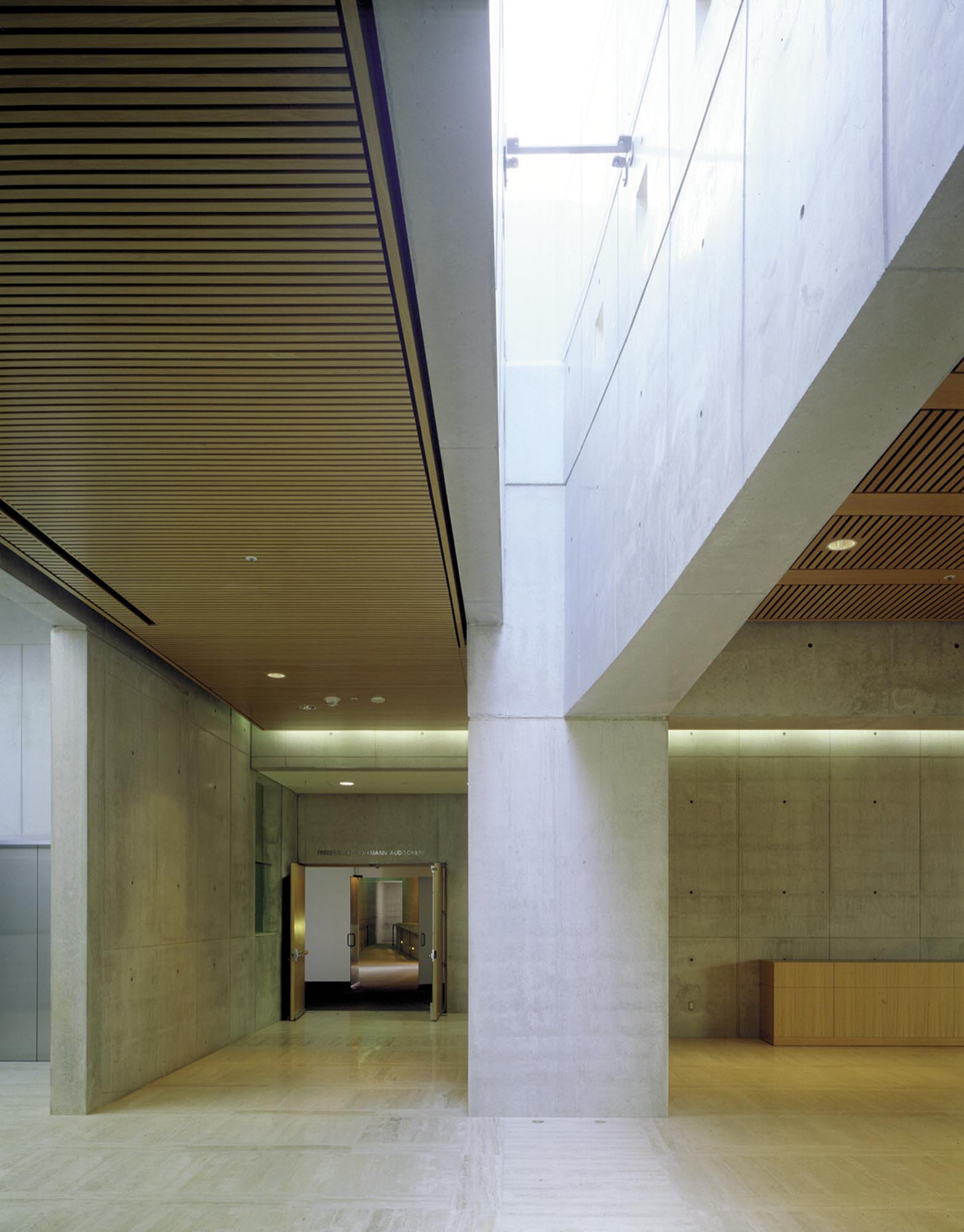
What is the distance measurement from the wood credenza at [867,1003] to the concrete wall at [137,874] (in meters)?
7.02

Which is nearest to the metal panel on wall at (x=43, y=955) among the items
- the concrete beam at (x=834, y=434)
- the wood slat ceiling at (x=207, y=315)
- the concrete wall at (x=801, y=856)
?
the wood slat ceiling at (x=207, y=315)

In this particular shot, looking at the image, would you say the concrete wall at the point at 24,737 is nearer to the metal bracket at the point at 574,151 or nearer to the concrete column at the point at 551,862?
the concrete column at the point at 551,862

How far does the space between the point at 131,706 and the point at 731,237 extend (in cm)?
849

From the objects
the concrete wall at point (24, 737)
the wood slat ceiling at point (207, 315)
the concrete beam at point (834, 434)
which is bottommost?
the concrete wall at point (24, 737)

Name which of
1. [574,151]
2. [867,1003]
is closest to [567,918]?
[574,151]

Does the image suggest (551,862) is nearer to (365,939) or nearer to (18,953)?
(18,953)

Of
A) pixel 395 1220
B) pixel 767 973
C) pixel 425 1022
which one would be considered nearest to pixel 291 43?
pixel 395 1220

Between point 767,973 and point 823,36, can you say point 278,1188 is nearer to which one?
point 823,36

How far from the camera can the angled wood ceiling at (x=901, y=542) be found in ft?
19.6

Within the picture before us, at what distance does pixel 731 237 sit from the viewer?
15.4ft

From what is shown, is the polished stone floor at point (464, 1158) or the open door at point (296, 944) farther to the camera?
the open door at point (296, 944)

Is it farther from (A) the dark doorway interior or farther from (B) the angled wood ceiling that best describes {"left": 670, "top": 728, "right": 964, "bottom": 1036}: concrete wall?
(A) the dark doorway interior

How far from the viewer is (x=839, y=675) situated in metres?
10.8

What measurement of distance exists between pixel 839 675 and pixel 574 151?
5254 millimetres
